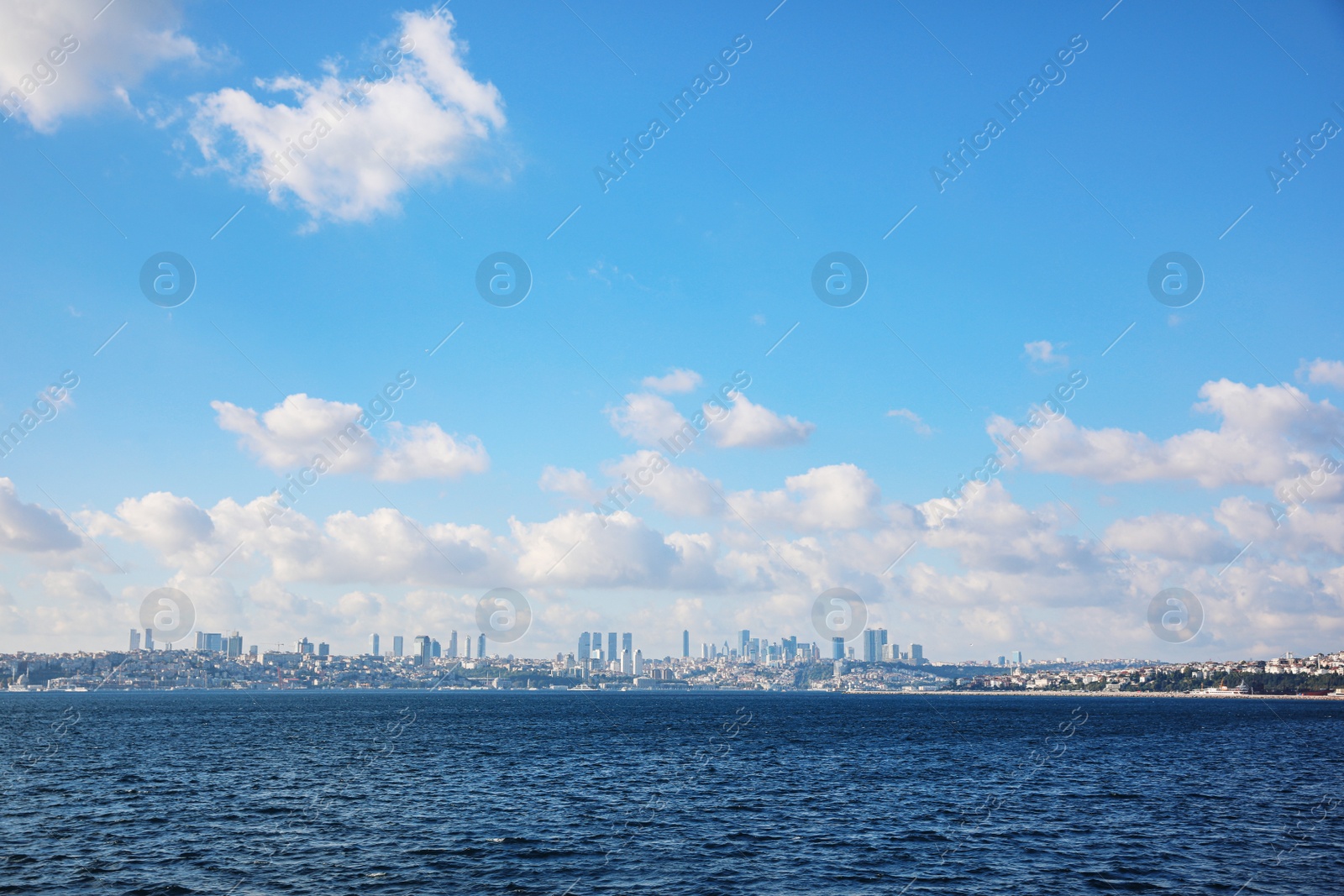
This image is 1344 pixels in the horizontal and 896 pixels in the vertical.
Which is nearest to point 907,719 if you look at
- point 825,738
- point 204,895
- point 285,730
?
point 825,738

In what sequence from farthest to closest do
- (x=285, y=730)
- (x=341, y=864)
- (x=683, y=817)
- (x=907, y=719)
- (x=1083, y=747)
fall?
1. (x=907, y=719)
2. (x=285, y=730)
3. (x=1083, y=747)
4. (x=683, y=817)
5. (x=341, y=864)

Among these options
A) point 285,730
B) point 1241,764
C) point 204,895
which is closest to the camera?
point 204,895

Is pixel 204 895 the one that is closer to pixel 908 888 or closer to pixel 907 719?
pixel 908 888

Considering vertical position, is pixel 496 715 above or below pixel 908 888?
below

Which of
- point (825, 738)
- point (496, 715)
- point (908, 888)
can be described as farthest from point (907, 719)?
point (908, 888)

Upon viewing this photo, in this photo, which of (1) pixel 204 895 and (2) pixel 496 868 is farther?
(2) pixel 496 868

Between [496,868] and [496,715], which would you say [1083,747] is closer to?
[496,868]
